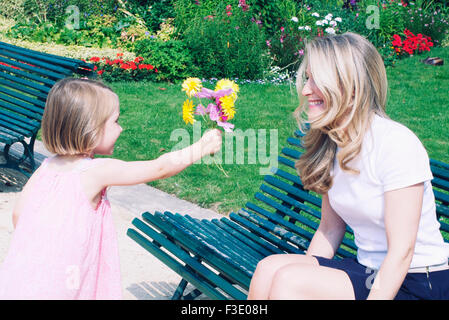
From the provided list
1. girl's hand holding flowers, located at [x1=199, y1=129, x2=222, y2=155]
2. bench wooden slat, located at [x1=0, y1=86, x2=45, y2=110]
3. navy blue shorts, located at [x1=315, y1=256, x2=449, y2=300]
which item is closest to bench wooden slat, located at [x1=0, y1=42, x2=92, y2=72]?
bench wooden slat, located at [x1=0, y1=86, x2=45, y2=110]

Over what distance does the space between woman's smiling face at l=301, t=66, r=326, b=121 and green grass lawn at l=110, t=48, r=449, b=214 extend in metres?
2.12

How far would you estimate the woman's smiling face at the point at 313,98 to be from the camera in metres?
2.28

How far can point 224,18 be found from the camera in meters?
9.57

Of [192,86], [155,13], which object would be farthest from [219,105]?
[155,13]

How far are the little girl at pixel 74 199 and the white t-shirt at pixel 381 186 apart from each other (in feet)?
1.79

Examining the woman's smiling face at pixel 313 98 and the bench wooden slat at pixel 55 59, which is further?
the bench wooden slat at pixel 55 59

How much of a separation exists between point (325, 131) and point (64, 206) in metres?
1.03

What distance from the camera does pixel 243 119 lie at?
6.74 metres

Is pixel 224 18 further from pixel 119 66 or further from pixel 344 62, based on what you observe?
pixel 344 62

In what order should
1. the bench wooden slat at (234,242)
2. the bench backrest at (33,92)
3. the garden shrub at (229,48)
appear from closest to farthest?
the bench wooden slat at (234,242) < the bench backrest at (33,92) < the garden shrub at (229,48)

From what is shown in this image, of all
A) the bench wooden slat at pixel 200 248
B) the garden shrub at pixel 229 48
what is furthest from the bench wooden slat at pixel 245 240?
the garden shrub at pixel 229 48

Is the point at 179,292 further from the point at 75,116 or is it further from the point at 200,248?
the point at 75,116

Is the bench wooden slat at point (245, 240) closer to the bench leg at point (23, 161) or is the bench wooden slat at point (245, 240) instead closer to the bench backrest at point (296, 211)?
the bench backrest at point (296, 211)
